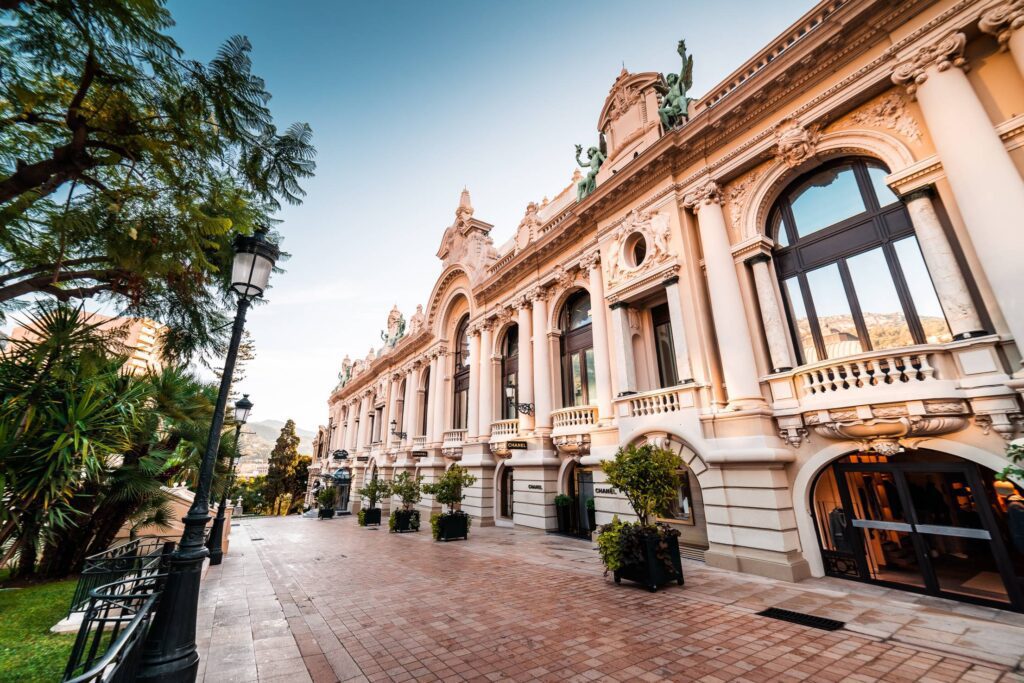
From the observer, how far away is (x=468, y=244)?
23594 millimetres

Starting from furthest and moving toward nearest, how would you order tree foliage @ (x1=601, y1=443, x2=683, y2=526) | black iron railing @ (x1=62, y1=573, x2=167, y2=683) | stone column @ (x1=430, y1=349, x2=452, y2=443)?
stone column @ (x1=430, y1=349, x2=452, y2=443), tree foliage @ (x1=601, y1=443, x2=683, y2=526), black iron railing @ (x1=62, y1=573, x2=167, y2=683)

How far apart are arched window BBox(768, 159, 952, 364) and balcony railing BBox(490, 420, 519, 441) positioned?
1079 centimetres

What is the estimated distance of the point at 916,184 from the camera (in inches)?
316

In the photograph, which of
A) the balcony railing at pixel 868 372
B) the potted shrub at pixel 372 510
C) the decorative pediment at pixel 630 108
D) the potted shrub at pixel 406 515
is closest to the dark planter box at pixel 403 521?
the potted shrub at pixel 406 515

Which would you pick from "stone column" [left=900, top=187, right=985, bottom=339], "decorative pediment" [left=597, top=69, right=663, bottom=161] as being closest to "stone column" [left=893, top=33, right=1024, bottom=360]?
"stone column" [left=900, top=187, right=985, bottom=339]

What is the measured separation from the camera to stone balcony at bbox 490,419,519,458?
17.2m

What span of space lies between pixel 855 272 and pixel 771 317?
6.06 feet

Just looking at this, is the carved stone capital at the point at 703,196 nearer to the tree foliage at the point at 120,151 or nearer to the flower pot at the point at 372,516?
the tree foliage at the point at 120,151

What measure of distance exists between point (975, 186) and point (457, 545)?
15193mm

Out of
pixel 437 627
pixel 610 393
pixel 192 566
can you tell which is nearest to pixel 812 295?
pixel 610 393

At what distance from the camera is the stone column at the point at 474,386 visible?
798 inches

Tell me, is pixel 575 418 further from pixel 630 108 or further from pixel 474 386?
pixel 630 108

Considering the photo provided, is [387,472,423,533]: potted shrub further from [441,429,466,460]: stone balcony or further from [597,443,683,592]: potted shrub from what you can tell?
[597,443,683,592]: potted shrub

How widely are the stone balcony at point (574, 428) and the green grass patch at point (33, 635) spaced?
1194 cm
